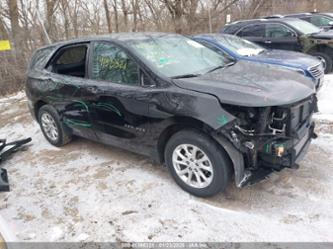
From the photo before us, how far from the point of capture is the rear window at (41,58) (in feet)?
16.7

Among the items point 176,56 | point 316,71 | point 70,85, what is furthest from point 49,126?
point 316,71

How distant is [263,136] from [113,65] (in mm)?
2044

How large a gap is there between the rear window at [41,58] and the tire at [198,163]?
9.36 feet

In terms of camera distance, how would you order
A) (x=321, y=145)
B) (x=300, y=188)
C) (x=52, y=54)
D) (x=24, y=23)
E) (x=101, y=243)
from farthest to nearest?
(x=24, y=23)
(x=52, y=54)
(x=321, y=145)
(x=300, y=188)
(x=101, y=243)

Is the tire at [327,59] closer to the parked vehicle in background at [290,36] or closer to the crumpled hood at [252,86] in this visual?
the parked vehicle in background at [290,36]

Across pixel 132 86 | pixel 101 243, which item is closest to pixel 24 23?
pixel 132 86

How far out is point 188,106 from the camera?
3.12 m

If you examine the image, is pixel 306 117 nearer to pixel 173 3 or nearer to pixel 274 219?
pixel 274 219

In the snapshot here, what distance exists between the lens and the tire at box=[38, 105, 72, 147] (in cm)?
497

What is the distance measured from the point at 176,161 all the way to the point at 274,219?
3.80 feet

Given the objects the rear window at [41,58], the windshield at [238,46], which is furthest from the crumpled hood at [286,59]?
the rear window at [41,58]

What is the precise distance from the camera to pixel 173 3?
17328mm

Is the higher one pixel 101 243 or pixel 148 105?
pixel 148 105

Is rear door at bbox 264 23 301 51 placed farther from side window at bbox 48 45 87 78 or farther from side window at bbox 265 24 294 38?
side window at bbox 48 45 87 78
